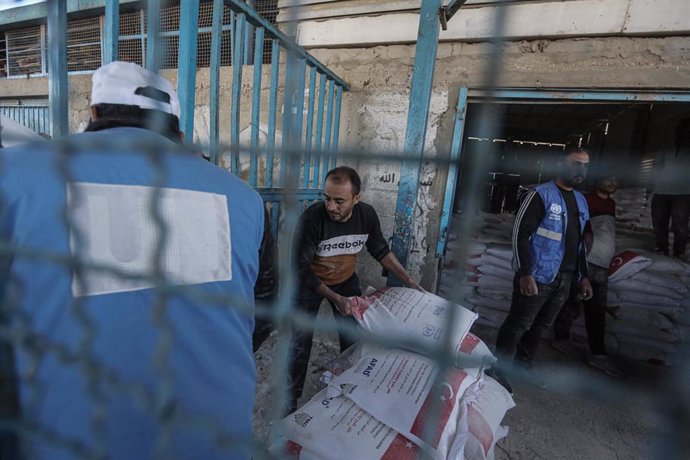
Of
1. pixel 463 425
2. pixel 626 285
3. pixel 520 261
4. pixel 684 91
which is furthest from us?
pixel 626 285

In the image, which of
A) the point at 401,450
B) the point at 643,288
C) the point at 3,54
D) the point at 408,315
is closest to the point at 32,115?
the point at 3,54

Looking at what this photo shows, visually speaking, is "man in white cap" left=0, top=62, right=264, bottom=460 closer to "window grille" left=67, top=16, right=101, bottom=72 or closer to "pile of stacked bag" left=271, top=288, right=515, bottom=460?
"pile of stacked bag" left=271, top=288, right=515, bottom=460

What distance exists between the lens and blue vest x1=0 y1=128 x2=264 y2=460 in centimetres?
75

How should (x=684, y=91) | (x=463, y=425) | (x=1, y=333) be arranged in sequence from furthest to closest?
(x=684, y=91) → (x=463, y=425) → (x=1, y=333)

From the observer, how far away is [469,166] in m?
0.44

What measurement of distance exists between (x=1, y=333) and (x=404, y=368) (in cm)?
119

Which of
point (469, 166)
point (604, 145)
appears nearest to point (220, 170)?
point (469, 166)

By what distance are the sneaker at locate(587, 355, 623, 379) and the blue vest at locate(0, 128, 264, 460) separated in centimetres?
280

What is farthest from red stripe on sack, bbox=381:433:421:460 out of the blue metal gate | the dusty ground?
the blue metal gate

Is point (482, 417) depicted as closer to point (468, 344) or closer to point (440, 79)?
point (468, 344)

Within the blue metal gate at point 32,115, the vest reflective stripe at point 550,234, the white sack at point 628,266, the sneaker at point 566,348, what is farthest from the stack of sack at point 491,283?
the blue metal gate at point 32,115

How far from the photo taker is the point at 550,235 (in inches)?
80.6

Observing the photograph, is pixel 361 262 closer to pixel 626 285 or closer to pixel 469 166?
pixel 626 285

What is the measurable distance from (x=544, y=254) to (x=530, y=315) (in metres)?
0.40
